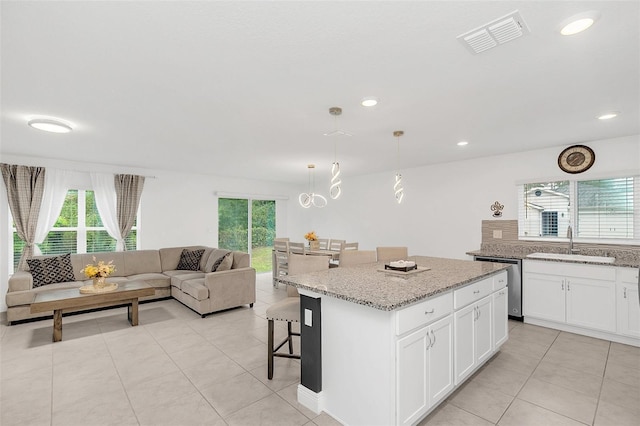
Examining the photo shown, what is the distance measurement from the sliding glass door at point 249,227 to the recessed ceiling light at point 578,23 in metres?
6.67

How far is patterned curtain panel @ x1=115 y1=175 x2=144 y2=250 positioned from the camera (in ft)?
18.4

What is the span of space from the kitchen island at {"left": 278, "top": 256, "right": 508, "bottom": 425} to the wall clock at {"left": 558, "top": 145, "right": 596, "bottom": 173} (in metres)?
2.90

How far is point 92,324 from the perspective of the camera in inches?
161

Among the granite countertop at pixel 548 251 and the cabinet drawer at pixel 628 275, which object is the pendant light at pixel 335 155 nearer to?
the granite countertop at pixel 548 251

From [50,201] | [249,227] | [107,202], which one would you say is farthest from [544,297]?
[50,201]

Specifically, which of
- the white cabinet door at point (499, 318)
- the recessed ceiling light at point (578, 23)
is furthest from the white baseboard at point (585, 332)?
the recessed ceiling light at point (578, 23)

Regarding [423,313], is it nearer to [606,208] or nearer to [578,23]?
[578,23]

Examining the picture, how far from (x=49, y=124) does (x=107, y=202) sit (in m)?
2.69

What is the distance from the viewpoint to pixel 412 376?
6.09 feet

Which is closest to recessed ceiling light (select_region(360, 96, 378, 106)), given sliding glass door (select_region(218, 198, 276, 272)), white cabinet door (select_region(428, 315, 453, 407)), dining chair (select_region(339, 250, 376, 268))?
dining chair (select_region(339, 250, 376, 268))

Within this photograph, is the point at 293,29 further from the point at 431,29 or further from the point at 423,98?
the point at 423,98

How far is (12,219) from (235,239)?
154 inches

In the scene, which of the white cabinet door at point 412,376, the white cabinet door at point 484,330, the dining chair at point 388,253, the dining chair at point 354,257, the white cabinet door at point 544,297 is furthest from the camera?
the dining chair at point 388,253

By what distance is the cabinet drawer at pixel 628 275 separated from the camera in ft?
10.4
